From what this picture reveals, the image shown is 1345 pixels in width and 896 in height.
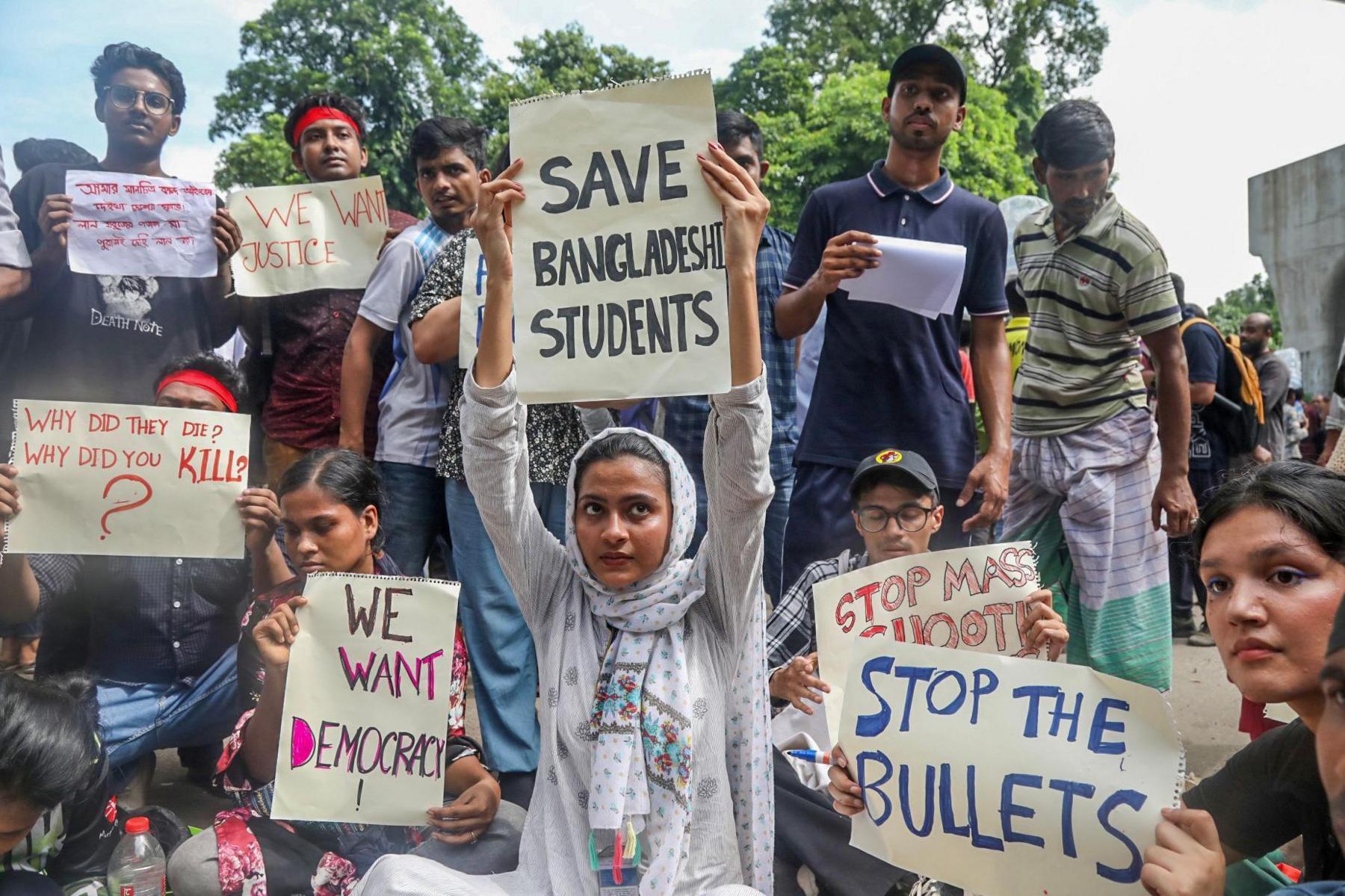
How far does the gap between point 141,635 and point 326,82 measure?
90.1ft

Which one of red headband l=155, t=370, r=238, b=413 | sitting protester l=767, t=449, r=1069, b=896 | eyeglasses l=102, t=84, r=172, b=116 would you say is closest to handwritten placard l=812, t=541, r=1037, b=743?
sitting protester l=767, t=449, r=1069, b=896

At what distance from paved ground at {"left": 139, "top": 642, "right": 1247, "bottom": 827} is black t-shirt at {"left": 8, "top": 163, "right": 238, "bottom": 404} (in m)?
1.37

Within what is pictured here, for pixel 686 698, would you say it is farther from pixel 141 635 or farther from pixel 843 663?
pixel 141 635

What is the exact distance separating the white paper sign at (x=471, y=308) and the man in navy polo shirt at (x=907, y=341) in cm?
91

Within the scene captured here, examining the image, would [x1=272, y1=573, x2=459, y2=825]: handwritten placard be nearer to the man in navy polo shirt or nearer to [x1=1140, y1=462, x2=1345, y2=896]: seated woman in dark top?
the man in navy polo shirt

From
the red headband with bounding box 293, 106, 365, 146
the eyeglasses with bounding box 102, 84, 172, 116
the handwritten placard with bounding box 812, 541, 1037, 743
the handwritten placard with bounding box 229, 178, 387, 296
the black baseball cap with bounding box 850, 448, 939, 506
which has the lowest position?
the handwritten placard with bounding box 812, 541, 1037, 743

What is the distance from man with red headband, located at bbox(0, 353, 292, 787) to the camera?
3.30 metres

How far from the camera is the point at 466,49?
33625mm

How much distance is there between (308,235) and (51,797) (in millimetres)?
1973

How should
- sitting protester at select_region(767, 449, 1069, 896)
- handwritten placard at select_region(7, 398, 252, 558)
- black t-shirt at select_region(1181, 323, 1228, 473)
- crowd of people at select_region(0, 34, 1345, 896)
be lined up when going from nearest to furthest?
crowd of people at select_region(0, 34, 1345, 896) → sitting protester at select_region(767, 449, 1069, 896) → handwritten placard at select_region(7, 398, 252, 558) → black t-shirt at select_region(1181, 323, 1228, 473)

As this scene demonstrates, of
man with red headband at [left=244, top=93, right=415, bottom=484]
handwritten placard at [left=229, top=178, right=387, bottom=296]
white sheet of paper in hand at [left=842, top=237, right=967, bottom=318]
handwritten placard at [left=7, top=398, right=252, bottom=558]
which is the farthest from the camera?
man with red headband at [left=244, top=93, right=415, bottom=484]

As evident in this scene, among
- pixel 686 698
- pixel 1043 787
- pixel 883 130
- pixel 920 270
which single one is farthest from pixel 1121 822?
pixel 883 130

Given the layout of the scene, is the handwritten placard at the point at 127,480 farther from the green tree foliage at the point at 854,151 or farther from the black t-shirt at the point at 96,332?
the green tree foliage at the point at 854,151

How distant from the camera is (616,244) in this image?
7.52 ft
